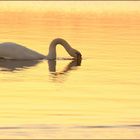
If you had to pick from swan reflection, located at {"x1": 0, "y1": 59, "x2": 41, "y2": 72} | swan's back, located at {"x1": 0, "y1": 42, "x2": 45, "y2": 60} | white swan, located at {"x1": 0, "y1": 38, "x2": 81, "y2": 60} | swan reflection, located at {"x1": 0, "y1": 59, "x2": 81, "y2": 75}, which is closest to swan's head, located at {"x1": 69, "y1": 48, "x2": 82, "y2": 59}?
white swan, located at {"x1": 0, "y1": 38, "x2": 81, "y2": 60}

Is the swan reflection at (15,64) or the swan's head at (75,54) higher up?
the swan's head at (75,54)

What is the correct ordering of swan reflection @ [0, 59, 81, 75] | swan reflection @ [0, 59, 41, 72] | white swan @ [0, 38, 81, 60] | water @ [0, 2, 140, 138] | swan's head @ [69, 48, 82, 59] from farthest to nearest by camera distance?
white swan @ [0, 38, 81, 60] < swan's head @ [69, 48, 82, 59] < swan reflection @ [0, 59, 41, 72] < swan reflection @ [0, 59, 81, 75] < water @ [0, 2, 140, 138]

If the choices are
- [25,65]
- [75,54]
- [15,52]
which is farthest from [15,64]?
[75,54]

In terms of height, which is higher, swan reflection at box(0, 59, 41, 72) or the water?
the water

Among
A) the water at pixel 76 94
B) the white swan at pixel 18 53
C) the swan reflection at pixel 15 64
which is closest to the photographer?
the water at pixel 76 94

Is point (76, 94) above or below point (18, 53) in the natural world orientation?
above

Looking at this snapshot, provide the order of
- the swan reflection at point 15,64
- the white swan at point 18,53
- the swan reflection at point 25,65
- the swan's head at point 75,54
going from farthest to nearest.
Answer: the white swan at point 18,53 < the swan's head at point 75,54 < the swan reflection at point 15,64 < the swan reflection at point 25,65

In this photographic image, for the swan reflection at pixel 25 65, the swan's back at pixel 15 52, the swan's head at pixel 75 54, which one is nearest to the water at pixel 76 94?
the swan reflection at pixel 25 65

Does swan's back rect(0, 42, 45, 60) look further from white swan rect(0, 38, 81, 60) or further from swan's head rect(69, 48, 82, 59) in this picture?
swan's head rect(69, 48, 82, 59)

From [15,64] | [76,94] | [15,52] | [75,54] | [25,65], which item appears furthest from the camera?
[15,52]

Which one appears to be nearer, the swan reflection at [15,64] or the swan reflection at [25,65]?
the swan reflection at [25,65]

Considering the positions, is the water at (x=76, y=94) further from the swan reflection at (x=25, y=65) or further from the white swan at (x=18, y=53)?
the white swan at (x=18, y=53)

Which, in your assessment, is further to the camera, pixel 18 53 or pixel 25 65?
pixel 18 53

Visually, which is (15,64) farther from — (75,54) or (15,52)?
(75,54)
